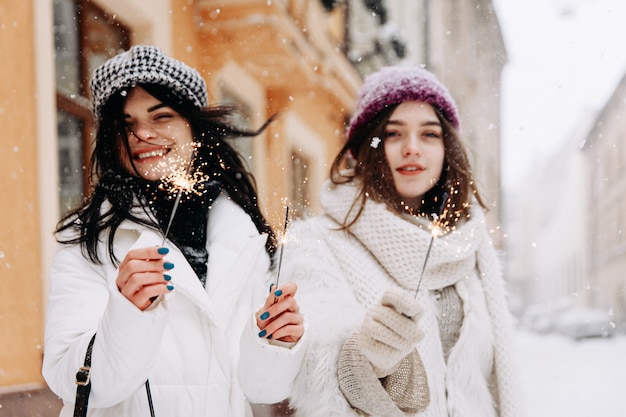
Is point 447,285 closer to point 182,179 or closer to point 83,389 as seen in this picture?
point 182,179

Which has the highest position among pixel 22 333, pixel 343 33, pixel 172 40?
pixel 343 33

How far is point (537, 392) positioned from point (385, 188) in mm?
1750

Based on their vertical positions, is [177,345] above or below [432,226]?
below

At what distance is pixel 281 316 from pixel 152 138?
351mm

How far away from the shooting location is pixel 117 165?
1028mm

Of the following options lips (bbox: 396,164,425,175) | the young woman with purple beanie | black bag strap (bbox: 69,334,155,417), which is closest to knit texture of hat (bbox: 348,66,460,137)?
the young woman with purple beanie

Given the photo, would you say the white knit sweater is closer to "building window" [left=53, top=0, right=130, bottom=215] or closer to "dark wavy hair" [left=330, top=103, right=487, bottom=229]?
"dark wavy hair" [left=330, top=103, right=487, bottom=229]

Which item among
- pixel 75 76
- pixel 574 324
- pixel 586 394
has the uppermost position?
pixel 75 76

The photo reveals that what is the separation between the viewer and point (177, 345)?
0.99 meters

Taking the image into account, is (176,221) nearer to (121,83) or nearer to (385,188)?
(121,83)

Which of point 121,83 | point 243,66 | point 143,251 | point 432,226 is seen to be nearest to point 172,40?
point 243,66

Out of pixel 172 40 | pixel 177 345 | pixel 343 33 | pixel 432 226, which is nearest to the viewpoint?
pixel 177 345

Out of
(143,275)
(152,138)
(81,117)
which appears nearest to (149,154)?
(152,138)

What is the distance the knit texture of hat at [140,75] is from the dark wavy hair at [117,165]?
0.01 meters
